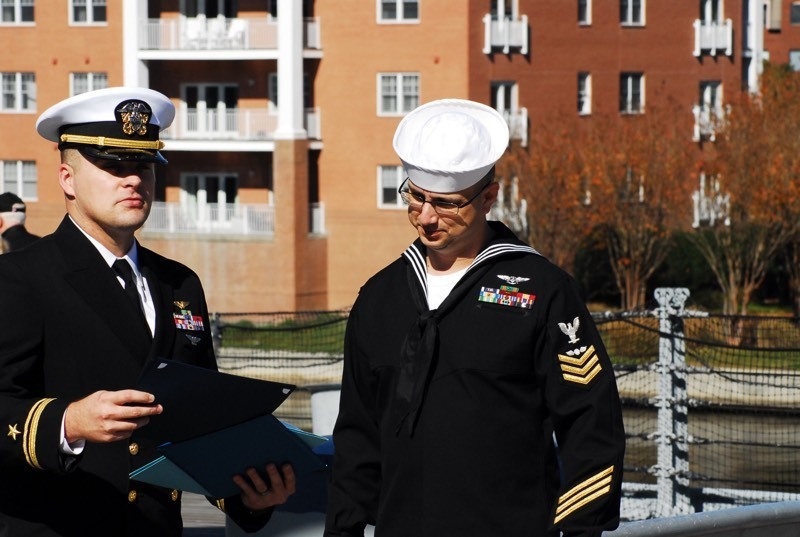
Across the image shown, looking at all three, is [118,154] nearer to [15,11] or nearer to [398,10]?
[398,10]

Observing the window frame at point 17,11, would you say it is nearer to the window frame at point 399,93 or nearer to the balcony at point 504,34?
the window frame at point 399,93

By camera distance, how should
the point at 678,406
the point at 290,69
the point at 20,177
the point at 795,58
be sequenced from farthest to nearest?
the point at 795,58 < the point at 20,177 < the point at 290,69 < the point at 678,406

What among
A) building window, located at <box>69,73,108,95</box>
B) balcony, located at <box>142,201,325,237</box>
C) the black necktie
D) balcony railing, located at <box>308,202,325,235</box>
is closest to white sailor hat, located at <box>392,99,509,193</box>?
the black necktie

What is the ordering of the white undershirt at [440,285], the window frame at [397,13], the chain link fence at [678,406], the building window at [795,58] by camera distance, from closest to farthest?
1. the white undershirt at [440,285]
2. the chain link fence at [678,406]
3. the window frame at [397,13]
4. the building window at [795,58]

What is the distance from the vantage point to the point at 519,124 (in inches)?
1801

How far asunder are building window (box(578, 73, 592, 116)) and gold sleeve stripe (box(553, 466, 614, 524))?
43.9 meters

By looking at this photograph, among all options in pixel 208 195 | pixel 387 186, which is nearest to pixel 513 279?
pixel 387 186

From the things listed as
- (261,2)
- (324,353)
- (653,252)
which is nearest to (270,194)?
(261,2)

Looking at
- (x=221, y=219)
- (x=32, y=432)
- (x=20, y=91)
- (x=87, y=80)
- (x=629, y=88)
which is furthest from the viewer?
(x=20, y=91)

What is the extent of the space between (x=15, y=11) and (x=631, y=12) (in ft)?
61.6

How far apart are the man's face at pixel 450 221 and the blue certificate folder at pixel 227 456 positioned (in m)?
0.68

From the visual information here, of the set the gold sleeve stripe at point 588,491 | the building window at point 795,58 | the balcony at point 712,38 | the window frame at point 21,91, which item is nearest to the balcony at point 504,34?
the balcony at point 712,38

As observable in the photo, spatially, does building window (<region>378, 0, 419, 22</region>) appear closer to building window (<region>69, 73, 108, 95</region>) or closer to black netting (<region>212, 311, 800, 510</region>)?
building window (<region>69, 73, 108, 95</region>)

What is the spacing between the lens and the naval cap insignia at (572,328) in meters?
4.43
